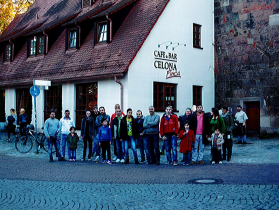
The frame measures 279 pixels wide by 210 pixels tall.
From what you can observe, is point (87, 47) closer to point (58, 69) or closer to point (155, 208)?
point (58, 69)

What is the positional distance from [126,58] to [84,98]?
13.1ft

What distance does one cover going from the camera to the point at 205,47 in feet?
77.6

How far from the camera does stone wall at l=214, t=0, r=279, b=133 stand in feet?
70.5

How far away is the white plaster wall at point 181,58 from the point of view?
65.6ft

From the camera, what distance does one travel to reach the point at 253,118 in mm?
22547

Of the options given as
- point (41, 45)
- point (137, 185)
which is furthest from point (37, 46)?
point (137, 185)

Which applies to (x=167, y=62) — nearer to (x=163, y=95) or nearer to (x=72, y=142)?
(x=163, y=95)

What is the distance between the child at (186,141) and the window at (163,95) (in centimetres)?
802

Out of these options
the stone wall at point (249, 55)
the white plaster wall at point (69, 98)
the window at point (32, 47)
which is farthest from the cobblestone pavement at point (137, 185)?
the window at point (32, 47)

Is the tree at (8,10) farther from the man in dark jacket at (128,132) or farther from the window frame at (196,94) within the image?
the man in dark jacket at (128,132)

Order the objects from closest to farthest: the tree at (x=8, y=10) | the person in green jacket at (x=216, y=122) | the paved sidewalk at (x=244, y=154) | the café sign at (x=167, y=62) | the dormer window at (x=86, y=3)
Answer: the person in green jacket at (x=216, y=122) → the paved sidewalk at (x=244, y=154) → the café sign at (x=167, y=62) → the dormer window at (x=86, y=3) → the tree at (x=8, y=10)

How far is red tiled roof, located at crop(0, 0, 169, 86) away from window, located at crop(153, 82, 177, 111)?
240 cm

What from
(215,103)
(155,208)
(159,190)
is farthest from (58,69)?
(155,208)

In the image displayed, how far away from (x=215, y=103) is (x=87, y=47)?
7701 mm
